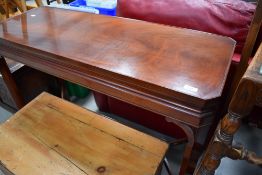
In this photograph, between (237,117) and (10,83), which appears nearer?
(237,117)

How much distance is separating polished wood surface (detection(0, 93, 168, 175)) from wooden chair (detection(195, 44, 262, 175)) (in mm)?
185

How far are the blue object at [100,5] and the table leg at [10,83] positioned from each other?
731 millimetres

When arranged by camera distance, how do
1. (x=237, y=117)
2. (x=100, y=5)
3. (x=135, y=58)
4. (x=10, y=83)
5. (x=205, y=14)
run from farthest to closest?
(x=100, y=5), (x=10, y=83), (x=205, y=14), (x=135, y=58), (x=237, y=117)

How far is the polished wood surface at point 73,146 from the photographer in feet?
2.46

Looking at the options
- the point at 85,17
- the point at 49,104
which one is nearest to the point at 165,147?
the point at 49,104

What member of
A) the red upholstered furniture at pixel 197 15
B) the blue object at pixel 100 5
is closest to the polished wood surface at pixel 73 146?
the red upholstered furniture at pixel 197 15

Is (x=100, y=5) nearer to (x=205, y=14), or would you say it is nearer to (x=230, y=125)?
(x=205, y=14)

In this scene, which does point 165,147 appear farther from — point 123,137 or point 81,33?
point 81,33

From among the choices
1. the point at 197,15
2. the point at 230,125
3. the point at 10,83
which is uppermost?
the point at 197,15

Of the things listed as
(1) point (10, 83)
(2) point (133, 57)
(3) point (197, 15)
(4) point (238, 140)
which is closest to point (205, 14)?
(3) point (197, 15)

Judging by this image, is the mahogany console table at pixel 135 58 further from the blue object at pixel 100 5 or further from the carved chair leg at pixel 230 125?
the blue object at pixel 100 5

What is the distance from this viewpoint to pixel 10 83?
1.30 meters

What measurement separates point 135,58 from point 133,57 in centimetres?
1

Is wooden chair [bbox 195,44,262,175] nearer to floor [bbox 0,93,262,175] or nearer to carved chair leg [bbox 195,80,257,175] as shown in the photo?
carved chair leg [bbox 195,80,257,175]
